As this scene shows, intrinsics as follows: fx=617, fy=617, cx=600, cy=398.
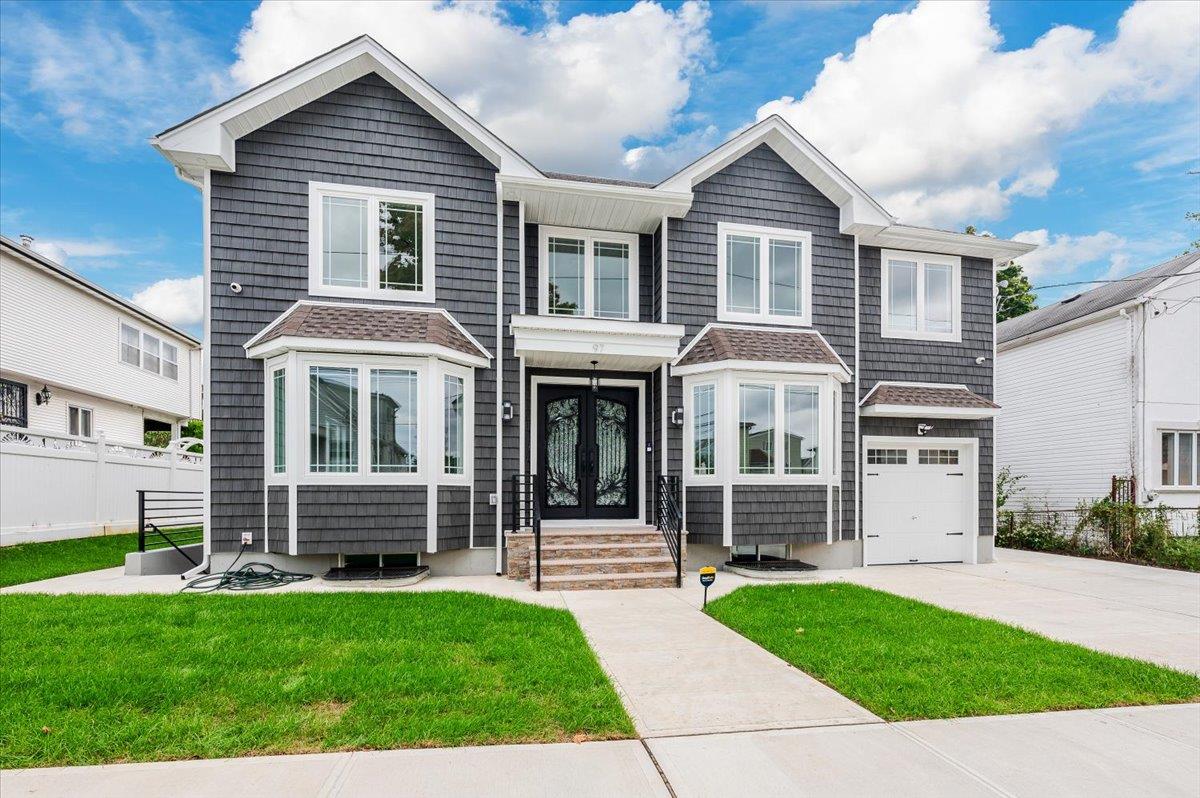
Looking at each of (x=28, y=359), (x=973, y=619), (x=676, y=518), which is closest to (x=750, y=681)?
(x=973, y=619)

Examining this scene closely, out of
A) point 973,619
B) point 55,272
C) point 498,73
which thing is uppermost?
point 498,73

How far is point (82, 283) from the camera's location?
1619cm

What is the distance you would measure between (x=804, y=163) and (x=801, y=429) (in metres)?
4.30

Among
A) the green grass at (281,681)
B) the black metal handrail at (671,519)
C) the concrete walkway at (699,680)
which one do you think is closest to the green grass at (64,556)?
the green grass at (281,681)

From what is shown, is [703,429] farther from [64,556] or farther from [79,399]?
[79,399]

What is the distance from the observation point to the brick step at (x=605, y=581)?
7805 millimetres

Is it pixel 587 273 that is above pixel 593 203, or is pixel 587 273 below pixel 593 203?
below

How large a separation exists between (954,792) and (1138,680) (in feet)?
8.61

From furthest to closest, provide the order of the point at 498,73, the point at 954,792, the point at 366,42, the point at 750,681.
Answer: the point at 498,73 < the point at 366,42 < the point at 750,681 < the point at 954,792

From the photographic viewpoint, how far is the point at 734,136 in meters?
9.70

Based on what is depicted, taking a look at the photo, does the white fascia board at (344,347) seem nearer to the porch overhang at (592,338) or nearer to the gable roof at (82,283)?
the porch overhang at (592,338)

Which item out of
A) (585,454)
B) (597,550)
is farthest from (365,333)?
(597,550)

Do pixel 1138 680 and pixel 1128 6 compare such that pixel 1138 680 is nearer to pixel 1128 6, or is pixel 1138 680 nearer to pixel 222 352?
pixel 222 352

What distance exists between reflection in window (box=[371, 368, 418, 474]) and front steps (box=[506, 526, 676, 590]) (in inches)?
71.2
